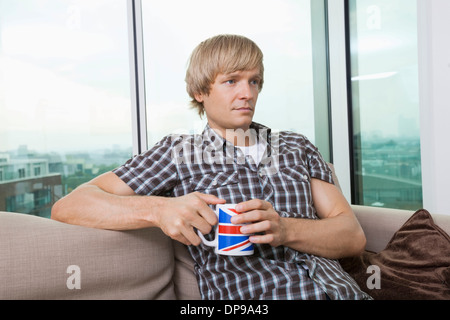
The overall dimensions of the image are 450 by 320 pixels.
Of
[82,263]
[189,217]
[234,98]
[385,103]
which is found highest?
[385,103]

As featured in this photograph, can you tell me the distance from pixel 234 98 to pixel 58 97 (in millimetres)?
1555

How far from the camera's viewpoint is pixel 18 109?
89.6 inches

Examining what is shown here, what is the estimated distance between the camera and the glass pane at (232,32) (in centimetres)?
255

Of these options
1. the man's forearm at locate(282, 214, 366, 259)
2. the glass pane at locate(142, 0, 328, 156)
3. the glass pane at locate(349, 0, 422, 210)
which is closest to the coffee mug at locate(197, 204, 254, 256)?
the man's forearm at locate(282, 214, 366, 259)

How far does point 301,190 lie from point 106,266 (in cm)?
59

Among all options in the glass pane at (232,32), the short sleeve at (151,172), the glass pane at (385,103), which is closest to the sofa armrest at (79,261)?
the short sleeve at (151,172)

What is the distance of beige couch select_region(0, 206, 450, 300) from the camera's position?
833 millimetres

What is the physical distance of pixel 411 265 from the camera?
111cm

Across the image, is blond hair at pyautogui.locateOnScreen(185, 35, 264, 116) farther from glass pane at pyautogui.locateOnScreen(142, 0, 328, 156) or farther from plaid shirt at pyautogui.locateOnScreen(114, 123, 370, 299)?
glass pane at pyautogui.locateOnScreen(142, 0, 328, 156)

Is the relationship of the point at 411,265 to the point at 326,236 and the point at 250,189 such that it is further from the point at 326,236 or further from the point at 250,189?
the point at 250,189

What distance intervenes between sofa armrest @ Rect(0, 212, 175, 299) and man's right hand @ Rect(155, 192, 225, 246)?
0.47ft

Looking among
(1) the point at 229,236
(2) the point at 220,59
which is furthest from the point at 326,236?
(2) the point at 220,59
